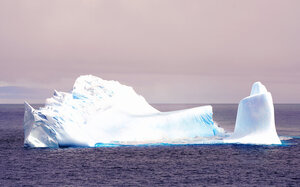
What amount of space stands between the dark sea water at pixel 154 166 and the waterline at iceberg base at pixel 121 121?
3.74 feet

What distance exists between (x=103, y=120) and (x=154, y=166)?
38.8ft

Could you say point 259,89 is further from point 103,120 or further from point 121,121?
point 103,120

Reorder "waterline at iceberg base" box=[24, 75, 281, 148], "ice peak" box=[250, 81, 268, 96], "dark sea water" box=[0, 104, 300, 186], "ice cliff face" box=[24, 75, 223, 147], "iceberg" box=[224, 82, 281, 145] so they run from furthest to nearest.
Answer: "ice peak" box=[250, 81, 268, 96], "iceberg" box=[224, 82, 281, 145], "waterline at iceberg base" box=[24, 75, 281, 148], "ice cliff face" box=[24, 75, 223, 147], "dark sea water" box=[0, 104, 300, 186]

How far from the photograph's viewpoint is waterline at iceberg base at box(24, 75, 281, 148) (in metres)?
37.2

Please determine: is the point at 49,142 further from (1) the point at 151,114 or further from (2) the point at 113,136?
(1) the point at 151,114

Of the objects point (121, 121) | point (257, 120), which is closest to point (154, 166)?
point (121, 121)

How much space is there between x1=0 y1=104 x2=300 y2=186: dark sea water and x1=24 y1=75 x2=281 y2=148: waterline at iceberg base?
3.74 feet

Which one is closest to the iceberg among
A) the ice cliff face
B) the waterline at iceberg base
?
the waterline at iceberg base

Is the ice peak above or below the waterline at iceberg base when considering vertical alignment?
above

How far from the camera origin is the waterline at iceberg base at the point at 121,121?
122ft

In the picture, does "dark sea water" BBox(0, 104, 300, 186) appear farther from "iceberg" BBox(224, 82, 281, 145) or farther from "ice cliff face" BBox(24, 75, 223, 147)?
"ice cliff face" BBox(24, 75, 223, 147)

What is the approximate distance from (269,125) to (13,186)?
22861 millimetres

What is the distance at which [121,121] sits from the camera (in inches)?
1634

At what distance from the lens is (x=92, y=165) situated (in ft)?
100
